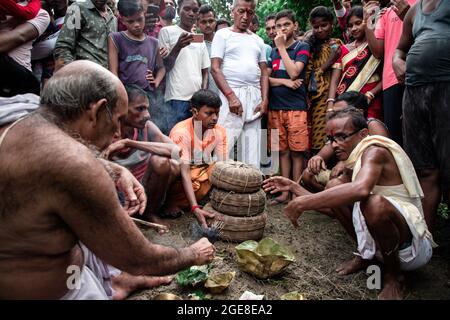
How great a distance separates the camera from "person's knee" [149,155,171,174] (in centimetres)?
403

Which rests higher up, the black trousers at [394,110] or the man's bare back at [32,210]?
the man's bare back at [32,210]

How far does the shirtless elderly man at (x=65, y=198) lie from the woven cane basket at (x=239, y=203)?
71.4 inches

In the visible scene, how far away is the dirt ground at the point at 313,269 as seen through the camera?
9.68 ft

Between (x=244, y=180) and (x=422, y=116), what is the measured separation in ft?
6.00

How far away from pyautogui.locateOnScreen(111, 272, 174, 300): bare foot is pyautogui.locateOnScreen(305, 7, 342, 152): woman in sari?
3340 mm

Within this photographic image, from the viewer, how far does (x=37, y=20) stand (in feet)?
11.3

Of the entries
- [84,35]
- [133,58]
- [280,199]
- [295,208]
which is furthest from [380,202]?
[84,35]

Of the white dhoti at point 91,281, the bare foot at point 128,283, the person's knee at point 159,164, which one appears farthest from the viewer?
the person's knee at point 159,164

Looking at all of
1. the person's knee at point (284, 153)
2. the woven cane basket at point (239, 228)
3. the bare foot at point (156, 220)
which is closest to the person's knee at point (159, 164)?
the bare foot at point (156, 220)

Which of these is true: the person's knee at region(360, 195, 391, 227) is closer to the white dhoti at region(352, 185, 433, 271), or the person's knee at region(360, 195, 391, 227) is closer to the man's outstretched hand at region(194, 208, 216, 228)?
the white dhoti at region(352, 185, 433, 271)

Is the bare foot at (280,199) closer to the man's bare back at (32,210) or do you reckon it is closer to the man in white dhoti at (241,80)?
the man in white dhoti at (241,80)

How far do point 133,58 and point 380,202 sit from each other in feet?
10.7

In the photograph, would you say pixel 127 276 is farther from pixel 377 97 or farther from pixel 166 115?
pixel 377 97
